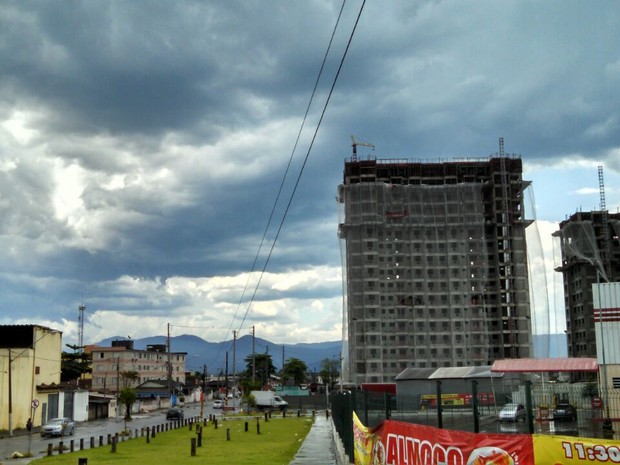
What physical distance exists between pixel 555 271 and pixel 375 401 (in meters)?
151

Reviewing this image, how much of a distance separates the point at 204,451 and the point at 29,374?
38088 millimetres

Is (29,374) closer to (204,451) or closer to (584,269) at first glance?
(204,451)

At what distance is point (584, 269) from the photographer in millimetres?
146250

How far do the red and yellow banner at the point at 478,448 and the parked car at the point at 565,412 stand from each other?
4.91m

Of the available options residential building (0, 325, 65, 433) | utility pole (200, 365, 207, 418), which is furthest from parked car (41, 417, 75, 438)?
utility pole (200, 365, 207, 418)

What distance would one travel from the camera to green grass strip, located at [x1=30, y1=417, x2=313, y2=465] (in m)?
31.8

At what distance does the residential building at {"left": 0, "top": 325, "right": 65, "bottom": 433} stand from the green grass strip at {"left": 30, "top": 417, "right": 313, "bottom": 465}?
66.2ft

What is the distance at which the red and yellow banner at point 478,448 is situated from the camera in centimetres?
930

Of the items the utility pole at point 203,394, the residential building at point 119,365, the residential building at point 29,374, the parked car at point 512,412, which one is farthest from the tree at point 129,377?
the parked car at point 512,412

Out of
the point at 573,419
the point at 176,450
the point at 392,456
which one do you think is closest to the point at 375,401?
the point at 392,456

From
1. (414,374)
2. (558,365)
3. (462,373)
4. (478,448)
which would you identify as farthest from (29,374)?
(478,448)

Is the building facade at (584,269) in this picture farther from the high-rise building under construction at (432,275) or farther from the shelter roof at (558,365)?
the shelter roof at (558,365)

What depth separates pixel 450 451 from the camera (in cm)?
1194

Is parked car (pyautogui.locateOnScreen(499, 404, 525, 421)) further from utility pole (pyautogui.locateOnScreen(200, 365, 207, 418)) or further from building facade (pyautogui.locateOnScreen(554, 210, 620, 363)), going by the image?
building facade (pyautogui.locateOnScreen(554, 210, 620, 363))
